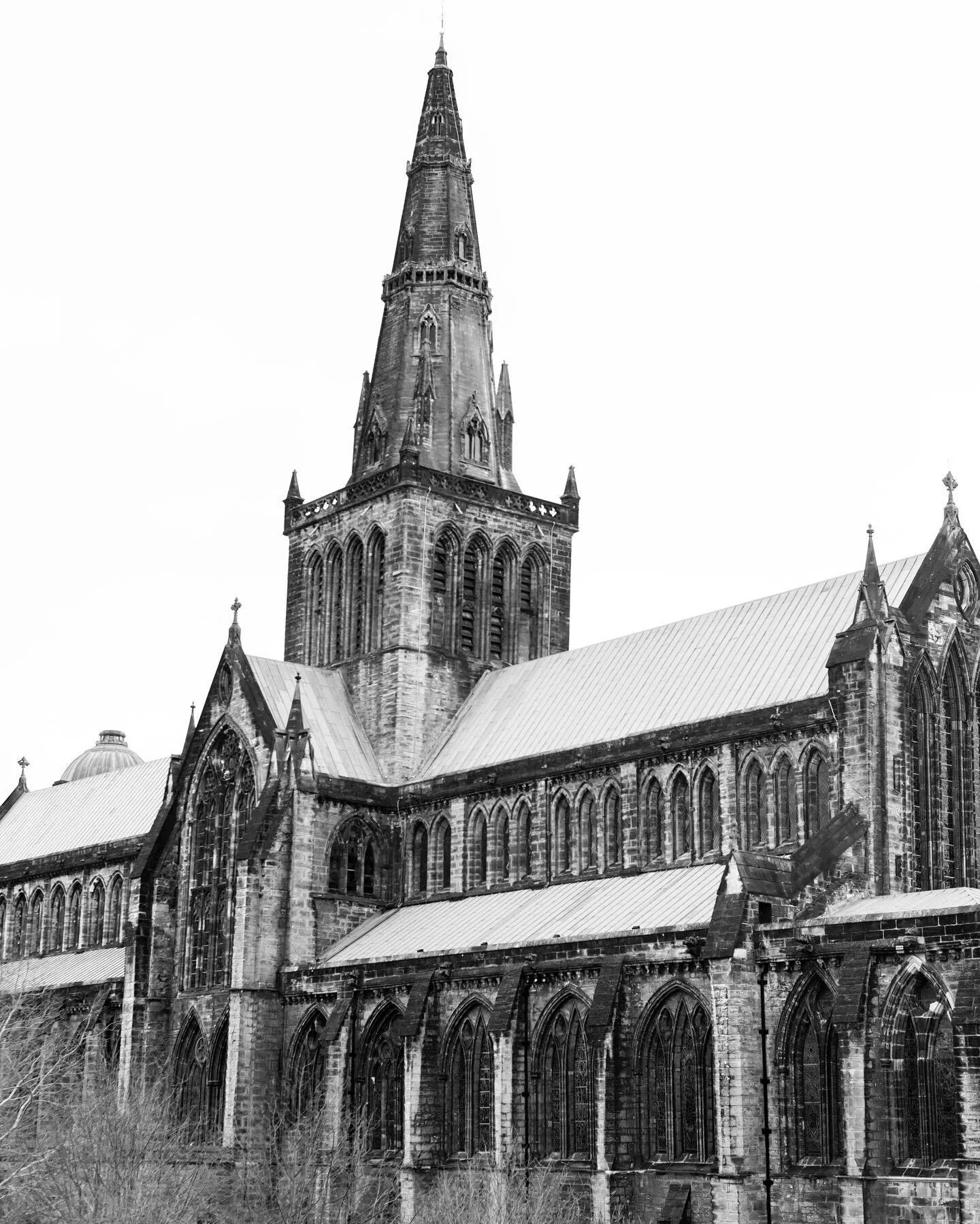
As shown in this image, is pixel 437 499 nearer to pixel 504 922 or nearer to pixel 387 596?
pixel 387 596

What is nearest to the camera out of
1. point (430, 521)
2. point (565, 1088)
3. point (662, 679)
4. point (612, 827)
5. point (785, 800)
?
point (565, 1088)

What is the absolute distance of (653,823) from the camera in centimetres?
6588

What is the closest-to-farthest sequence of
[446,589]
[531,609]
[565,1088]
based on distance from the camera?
[565,1088] < [446,589] < [531,609]

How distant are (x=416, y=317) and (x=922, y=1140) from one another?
43.8m

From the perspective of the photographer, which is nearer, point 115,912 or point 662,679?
point 662,679

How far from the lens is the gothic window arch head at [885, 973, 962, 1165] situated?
4891cm

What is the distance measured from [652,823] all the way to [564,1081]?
1040cm

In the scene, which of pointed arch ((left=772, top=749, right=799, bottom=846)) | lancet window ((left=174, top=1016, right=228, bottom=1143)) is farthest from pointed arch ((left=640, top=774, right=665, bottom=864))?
Answer: lancet window ((left=174, top=1016, right=228, bottom=1143))

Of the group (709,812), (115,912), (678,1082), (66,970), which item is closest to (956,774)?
(709,812)

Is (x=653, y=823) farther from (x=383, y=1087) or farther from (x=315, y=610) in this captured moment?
(x=315, y=610)

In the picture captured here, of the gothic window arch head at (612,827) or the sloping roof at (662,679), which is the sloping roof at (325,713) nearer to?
the sloping roof at (662,679)

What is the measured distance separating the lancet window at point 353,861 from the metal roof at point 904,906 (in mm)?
22529

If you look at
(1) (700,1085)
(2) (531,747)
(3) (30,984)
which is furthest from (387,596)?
(1) (700,1085)

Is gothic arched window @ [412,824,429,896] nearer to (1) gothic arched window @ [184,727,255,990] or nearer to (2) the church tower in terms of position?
(2) the church tower
